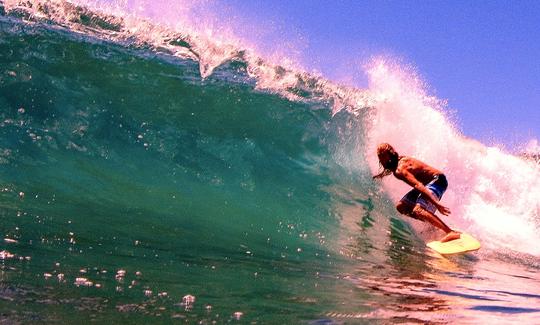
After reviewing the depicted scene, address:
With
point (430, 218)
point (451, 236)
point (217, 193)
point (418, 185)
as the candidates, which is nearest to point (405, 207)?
point (430, 218)

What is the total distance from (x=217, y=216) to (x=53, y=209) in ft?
7.71

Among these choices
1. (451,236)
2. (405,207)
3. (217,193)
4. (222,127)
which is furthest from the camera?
(222,127)

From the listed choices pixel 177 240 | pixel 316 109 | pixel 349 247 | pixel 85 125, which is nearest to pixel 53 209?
pixel 177 240

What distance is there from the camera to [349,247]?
6.82 meters

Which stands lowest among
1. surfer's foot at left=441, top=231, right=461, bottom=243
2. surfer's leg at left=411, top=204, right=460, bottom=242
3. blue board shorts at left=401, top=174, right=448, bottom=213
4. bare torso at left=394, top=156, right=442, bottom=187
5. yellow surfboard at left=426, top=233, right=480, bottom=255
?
yellow surfboard at left=426, top=233, right=480, bottom=255

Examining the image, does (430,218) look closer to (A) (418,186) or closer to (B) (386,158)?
(A) (418,186)

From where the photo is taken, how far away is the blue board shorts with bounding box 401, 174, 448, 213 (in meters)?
7.92

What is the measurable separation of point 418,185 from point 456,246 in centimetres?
99

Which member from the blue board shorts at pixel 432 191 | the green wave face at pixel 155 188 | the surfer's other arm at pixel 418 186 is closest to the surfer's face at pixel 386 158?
the surfer's other arm at pixel 418 186

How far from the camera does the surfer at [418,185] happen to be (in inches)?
307

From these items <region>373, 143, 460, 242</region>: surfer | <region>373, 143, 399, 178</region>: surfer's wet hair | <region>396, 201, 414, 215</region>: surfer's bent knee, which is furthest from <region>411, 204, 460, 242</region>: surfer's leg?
<region>373, 143, 399, 178</region>: surfer's wet hair

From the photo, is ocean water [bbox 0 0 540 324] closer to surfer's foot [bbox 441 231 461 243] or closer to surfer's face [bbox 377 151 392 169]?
surfer's foot [bbox 441 231 461 243]

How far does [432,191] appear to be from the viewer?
26.4 feet

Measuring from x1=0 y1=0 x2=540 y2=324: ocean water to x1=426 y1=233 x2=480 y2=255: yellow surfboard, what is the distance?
0.53 ft
